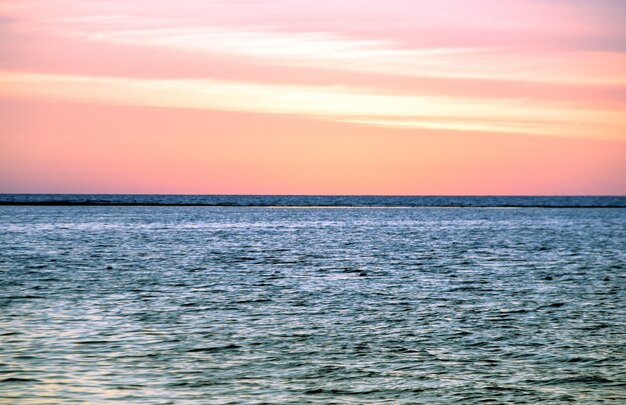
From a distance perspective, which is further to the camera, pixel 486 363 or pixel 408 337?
pixel 408 337

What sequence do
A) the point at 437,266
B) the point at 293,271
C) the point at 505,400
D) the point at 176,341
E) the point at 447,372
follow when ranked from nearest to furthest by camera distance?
the point at 505,400 → the point at 447,372 → the point at 176,341 → the point at 293,271 → the point at 437,266

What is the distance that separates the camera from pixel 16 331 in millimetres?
23094

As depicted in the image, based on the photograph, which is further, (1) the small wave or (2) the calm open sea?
(1) the small wave

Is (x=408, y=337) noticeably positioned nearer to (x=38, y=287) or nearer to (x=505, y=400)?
(x=505, y=400)

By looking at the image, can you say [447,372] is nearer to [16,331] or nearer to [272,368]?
[272,368]

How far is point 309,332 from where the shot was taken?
24109 millimetres

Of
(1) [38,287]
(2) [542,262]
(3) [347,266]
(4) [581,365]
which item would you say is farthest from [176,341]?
(2) [542,262]

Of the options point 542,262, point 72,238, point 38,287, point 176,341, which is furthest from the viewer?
point 72,238

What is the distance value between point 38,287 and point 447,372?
21706 millimetres

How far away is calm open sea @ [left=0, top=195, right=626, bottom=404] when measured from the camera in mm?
17172

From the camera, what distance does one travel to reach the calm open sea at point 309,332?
17172 mm

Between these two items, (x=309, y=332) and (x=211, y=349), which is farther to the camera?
(x=309, y=332)

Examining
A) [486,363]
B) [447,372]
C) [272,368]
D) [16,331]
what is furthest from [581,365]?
[16,331]

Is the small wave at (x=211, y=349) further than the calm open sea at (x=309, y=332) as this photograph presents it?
Yes
